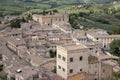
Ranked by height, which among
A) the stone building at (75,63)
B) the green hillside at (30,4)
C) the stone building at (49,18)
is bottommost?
the green hillside at (30,4)

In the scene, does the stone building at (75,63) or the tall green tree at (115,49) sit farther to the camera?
the tall green tree at (115,49)

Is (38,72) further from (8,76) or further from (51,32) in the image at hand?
(51,32)

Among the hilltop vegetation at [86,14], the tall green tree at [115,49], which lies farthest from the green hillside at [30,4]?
the tall green tree at [115,49]

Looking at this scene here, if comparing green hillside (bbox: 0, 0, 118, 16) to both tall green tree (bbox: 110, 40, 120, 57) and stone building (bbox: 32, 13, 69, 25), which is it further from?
tall green tree (bbox: 110, 40, 120, 57)

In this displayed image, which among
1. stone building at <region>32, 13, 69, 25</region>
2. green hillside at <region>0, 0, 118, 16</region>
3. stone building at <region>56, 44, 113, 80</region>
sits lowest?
green hillside at <region>0, 0, 118, 16</region>

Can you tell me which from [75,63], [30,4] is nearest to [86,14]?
[30,4]

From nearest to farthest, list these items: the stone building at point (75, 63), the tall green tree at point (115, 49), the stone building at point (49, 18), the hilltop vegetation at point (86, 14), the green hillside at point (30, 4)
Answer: the stone building at point (75, 63), the tall green tree at point (115, 49), the stone building at point (49, 18), the hilltop vegetation at point (86, 14), the green hillside at point (30, 4)

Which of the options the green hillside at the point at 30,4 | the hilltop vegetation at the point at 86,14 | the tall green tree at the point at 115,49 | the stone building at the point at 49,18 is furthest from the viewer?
the green hillside at the point at 30,4

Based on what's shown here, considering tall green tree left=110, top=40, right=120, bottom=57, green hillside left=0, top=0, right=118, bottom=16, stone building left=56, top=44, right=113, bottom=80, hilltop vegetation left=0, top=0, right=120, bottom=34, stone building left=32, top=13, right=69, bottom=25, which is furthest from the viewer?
green hillside left=0, top=0, right=118, bottom=16

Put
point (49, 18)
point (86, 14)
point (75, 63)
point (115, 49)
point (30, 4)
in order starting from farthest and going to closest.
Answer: point (30, 4), point (86, 14), point (49, 18), point (115, 49), point (75, 63)

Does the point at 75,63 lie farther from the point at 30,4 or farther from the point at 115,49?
the point at 30,4

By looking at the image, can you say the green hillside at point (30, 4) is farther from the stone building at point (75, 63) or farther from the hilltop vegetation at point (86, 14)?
the stone building at point (75, 63)

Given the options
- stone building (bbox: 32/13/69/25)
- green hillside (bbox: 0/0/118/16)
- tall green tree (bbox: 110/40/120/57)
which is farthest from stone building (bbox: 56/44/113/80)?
green hillside (bbox: 0/0/118/16)

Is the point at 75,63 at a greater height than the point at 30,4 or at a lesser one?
greater
